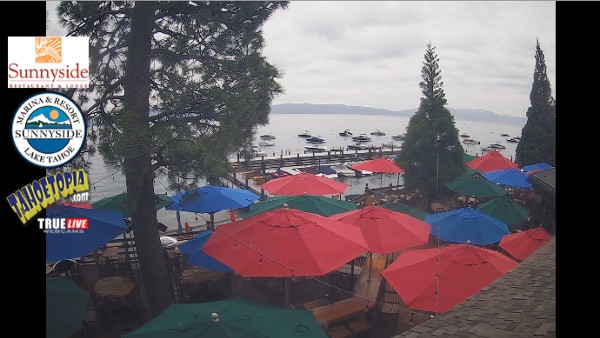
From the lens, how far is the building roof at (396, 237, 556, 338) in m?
3.49

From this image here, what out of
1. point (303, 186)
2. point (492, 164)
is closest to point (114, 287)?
point (303, 186)

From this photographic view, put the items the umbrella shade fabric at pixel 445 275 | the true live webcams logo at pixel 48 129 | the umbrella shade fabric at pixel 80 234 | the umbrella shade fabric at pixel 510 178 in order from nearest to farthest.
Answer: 1. the true live webcams logo at pixel 48 129
2. the umbrella shade fabric at pixel 80 234
3. the umbrella shade fabric at pixel 445 275
4. the umbrella shade fabric at pixel 510 178

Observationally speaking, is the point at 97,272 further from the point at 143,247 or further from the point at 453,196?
the point at 453,196

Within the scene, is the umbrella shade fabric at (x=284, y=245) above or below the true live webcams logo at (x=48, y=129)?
below

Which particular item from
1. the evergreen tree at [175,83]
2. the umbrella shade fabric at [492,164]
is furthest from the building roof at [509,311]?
the umbrella shade fabric at [492,164]

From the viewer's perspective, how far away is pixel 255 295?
8461mm

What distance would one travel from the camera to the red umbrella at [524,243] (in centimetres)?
834

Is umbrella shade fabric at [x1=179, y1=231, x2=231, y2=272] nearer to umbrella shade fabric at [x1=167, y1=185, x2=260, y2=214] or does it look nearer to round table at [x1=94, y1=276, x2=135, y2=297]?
round table at [x1=94, y1=276, x2=135, y2=297]

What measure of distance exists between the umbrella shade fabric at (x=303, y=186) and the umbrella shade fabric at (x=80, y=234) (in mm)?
4686

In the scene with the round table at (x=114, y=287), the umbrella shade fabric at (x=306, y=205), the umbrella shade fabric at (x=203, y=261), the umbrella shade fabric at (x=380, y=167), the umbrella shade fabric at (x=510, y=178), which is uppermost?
the umbrella shade fabric at (x=380, y=167)

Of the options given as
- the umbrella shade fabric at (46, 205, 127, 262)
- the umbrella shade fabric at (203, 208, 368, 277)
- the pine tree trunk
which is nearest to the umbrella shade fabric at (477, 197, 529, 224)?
the umbrella shade fabric at (203, 208, 368, 277)

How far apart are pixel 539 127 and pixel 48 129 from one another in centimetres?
2689

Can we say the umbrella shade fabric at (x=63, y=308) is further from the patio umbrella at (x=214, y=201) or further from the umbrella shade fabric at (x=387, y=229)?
the umbrella shade fabric at (x=387, y=229)

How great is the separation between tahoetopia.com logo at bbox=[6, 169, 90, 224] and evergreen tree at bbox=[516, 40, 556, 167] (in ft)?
78.3
